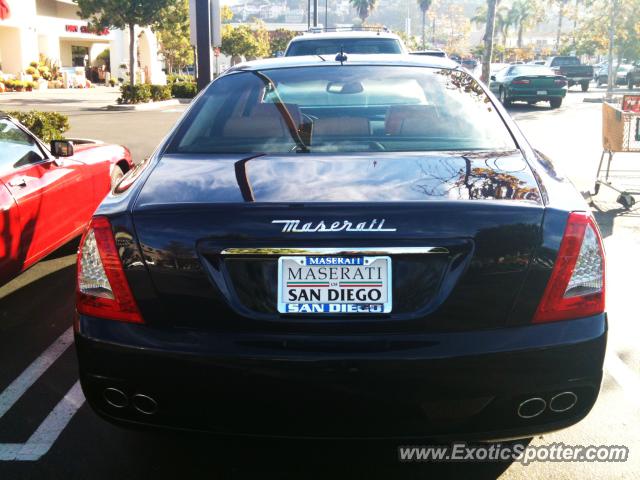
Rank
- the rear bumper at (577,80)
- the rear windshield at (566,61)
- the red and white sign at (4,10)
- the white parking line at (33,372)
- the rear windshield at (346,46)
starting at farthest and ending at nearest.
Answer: the rear windshield at (566,61) < the rear bumper at (577,80) < the red and white sign at (4,10) < the rear windshield at (346,46) < the white parking line at (33,372)

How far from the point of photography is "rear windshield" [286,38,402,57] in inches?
427

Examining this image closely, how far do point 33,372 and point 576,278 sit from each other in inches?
117

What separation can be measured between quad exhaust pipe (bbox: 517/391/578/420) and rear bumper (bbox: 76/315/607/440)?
0.02 meters

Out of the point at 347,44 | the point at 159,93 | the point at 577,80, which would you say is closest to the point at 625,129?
the point at 347,44

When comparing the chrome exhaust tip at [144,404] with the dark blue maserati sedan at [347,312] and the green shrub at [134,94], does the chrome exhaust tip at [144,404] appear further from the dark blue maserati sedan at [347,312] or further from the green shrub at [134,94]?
the green shrub at [134,94]

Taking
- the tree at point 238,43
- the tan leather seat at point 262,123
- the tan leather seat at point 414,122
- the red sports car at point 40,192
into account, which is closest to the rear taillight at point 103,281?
the tan leather seat at point 262,123

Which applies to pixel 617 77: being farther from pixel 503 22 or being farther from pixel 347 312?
pixel 503 22

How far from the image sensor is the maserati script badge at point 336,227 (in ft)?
7.73

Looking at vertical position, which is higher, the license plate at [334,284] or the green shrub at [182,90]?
the license plate at [334,284]

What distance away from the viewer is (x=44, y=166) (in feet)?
17.7

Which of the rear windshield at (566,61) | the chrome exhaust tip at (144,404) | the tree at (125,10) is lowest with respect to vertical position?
the chrome exhaust tip at (144,404)

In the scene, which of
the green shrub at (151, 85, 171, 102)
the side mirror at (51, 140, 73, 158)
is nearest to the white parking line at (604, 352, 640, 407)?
the side mirror at (51, 140, 73, 158)

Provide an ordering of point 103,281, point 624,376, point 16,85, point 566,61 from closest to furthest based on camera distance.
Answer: point 103,281, point 624,376, point 16,85, point 566,61

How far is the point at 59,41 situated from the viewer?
170 feet
